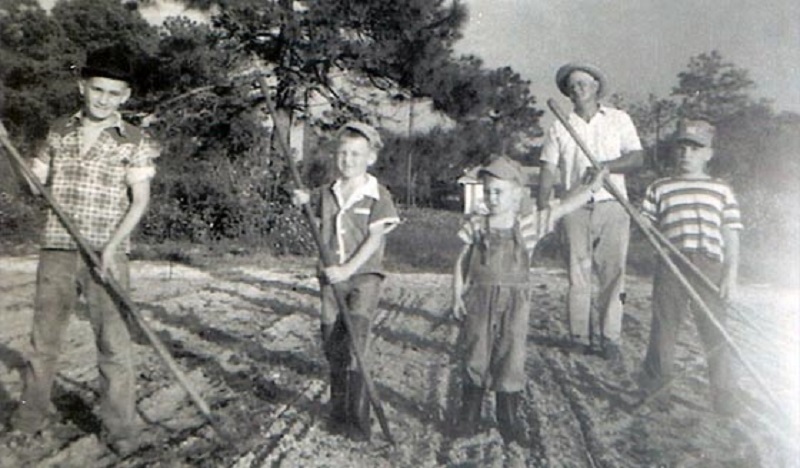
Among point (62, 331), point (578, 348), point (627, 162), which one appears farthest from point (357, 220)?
point (578, 348)

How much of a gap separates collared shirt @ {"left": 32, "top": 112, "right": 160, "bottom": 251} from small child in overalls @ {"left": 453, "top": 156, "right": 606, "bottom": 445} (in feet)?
4.17

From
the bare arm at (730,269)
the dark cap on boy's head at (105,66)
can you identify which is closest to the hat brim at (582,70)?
the bare arm at (730,269)

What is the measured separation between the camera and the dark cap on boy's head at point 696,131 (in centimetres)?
390

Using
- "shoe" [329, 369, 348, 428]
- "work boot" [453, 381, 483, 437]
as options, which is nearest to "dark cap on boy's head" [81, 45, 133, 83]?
"shoe" [329, 369, 348, 428]

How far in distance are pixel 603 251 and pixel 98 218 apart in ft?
10.1

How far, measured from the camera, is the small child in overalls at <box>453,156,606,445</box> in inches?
132

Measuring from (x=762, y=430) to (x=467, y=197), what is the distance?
984 inches

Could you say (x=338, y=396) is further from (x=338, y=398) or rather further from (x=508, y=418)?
(x=508, y=418)

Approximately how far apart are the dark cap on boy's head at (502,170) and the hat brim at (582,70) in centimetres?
164

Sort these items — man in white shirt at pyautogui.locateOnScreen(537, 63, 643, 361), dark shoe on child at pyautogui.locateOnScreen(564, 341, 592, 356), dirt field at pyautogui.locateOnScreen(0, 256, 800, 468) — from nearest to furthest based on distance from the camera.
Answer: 1. dirt field at pyautogui.locateOnScreen(0, 256, 800, 468)
2. man in white shirt at pyautogui.locateOnScreen(537, 63, 643, 361)
3. dark shoe on child at pyautogui.locateOnScreen(564, 341, 592, 356)

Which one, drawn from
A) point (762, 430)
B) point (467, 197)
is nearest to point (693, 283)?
point (762, 430)

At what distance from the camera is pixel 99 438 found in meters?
3.20

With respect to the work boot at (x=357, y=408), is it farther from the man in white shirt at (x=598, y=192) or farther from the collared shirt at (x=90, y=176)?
the man in white shirt at (x=598, y=192)

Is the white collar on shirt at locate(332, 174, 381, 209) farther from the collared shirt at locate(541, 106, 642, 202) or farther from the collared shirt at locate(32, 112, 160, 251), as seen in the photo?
the collared shirt at locate(541, 106, 642, 202)
